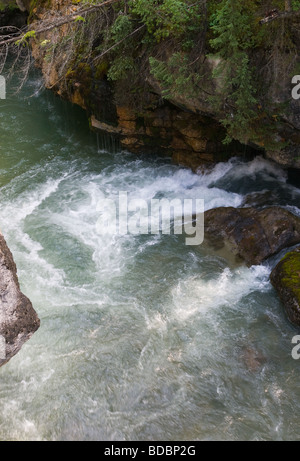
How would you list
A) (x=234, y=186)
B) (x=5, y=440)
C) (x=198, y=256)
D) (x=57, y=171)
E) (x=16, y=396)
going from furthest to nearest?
(x=57, y=171) → (x=234, y=186) → (x=198, y=256) → (x=16, y=396) → (x=5, y=440)

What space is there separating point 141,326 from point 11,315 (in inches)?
145

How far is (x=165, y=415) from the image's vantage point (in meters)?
6.18

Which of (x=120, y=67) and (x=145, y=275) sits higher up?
(x=120, y=67)

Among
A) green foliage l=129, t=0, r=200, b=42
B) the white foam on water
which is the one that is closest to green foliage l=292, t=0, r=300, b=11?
green foliage l=129, t=0, r=200, b=42

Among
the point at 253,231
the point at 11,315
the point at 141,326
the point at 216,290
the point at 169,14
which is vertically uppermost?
the point at 169,14

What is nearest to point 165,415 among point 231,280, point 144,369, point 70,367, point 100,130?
point 144,369

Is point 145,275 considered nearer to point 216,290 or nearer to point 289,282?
point 216,290

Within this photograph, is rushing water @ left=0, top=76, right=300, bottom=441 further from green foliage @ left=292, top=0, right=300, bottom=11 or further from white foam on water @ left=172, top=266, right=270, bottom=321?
green foliage @ left=292, top=0, right=300, bottom=11

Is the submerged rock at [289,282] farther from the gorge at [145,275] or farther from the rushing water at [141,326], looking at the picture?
the rushing water at [141,326]

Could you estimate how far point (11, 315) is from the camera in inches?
162

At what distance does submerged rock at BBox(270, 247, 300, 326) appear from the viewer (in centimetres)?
749

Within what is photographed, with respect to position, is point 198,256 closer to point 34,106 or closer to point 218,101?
point 218,101

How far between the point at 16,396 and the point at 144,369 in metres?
2.03

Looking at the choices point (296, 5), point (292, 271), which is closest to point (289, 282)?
point (292, 271)
